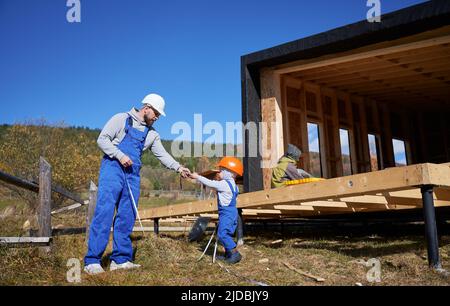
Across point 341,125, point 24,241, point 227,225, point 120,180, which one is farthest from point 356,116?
point 24,241

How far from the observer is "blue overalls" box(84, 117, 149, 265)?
155 inches

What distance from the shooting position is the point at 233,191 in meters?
5.01

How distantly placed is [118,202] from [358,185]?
2.58 meters

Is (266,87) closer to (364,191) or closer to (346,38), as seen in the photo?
(346,38)

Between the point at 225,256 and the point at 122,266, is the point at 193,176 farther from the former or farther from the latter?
the point at 122,266

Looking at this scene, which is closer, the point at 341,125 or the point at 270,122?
the point at 270,122

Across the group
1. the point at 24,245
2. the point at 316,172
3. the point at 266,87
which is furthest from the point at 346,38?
the point at 24,245

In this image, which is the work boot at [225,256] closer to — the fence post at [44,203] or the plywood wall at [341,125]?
A: the fence post at [44,203]

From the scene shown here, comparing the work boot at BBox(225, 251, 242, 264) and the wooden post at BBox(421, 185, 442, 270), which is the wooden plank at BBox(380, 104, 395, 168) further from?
the wooden post at BBox(421, 185, 442, 270)

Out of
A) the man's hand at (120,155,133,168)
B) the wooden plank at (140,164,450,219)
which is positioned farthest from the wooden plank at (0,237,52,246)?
the wooden plank at (140,164,450,219)

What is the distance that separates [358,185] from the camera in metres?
3.93

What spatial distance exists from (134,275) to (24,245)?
1.98 metres
